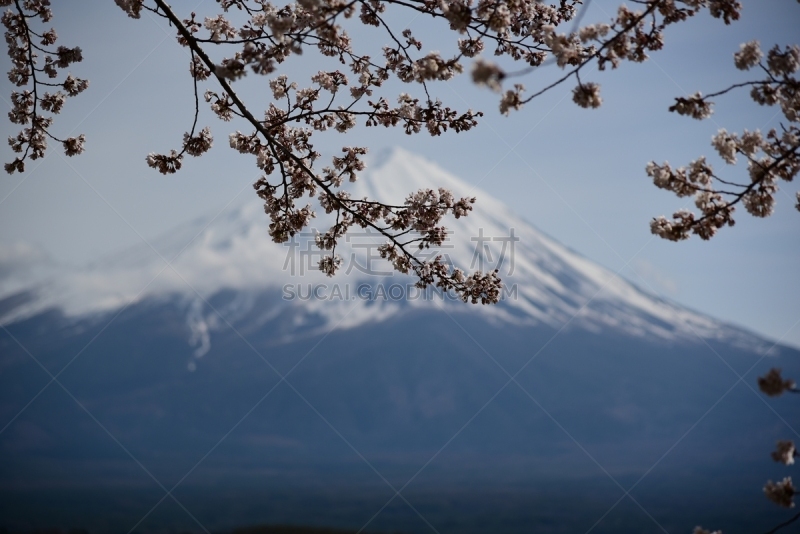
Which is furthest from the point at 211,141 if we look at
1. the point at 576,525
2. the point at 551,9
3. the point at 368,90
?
the point at 576,525

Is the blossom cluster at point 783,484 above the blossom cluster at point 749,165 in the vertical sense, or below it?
below

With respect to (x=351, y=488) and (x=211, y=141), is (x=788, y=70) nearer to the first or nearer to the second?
(x=211, y=141)

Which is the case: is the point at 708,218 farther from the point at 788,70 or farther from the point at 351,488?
the point at 351,488

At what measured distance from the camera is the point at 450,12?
165 inches

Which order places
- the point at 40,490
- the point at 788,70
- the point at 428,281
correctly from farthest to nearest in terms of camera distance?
the point at 40,490 < the point at 428,281 < the point at 788,70

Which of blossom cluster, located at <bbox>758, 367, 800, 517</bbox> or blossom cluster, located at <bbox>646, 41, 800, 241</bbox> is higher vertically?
blossom cluster, located at <bbox>646, 41, 800, 241</bbox>

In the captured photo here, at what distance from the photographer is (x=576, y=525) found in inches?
4392

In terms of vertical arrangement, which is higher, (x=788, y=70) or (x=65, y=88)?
(x=65, y=88)

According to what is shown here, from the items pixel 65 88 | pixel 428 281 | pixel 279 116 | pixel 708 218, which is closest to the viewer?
pixel 708 218

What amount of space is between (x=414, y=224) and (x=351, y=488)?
15567 cm

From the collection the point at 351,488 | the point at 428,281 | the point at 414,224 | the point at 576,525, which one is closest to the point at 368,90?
the point at 414,224

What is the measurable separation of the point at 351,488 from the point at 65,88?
155 metres

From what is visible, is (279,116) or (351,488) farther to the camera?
(351,488)

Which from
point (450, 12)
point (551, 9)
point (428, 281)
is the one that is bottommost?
point (428, 281)
